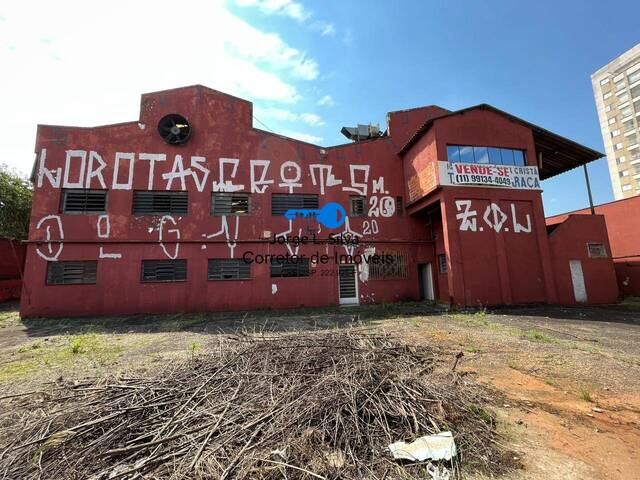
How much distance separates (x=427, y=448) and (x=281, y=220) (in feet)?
41.0

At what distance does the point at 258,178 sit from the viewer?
14.8 m

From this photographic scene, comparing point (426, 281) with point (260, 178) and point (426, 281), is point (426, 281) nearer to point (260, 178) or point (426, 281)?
point (426, 281)

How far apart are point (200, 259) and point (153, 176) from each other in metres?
4.38

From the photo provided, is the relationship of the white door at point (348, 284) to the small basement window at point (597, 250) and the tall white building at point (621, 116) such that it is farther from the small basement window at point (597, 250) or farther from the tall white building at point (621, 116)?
the tall white building at point (621, 116)

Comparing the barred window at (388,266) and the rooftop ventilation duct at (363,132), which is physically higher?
the rooftop ventilation duct at (363,132)

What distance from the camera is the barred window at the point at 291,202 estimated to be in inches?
583

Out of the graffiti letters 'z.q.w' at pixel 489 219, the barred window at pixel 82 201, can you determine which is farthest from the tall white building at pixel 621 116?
the barred window at pixel 82 201

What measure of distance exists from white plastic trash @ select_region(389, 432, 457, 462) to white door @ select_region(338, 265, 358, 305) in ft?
38.7

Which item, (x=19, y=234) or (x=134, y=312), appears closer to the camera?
(x=134, y=312)

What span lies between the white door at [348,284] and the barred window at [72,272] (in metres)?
10.7

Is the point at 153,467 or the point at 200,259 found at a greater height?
the point at 200,259

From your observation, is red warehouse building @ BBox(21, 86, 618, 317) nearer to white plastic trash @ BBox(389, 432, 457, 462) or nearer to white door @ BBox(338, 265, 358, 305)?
white door @ BBox(338, 265, 358, 305)

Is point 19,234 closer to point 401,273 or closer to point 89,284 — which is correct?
point 89,284

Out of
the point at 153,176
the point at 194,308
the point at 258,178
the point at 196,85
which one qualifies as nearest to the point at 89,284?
the point at 194,308
